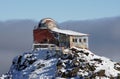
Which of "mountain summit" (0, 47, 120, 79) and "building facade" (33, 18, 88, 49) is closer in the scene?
"mountain summit" (0, 47, 120, 79)

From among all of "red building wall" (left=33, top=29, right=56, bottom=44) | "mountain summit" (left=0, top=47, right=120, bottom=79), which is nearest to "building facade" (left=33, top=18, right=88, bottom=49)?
"red building wall" (left=33, top=29, right=56, bottom=44)

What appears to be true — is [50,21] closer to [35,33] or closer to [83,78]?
[35,33]

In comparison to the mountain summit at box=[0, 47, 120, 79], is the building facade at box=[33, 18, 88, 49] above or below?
above

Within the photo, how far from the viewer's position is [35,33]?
196125mm

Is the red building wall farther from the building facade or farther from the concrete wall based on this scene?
the concrete wall

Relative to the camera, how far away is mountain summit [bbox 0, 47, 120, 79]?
559 ft

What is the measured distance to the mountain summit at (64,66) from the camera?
170 meters

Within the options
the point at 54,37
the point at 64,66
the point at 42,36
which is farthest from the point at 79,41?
the point at 64,66

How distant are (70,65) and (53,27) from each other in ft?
85.8

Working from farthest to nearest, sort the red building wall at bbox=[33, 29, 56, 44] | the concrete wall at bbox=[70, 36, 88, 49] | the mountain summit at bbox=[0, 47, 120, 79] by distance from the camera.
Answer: the red building wall at bbox=[33, 29, 56, 44]
the concrete wall at bbox=[70, 36, 88, 49]
the mountain summit at bbox=[0, 47, 120, 79]

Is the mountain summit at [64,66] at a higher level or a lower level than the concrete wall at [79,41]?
lower

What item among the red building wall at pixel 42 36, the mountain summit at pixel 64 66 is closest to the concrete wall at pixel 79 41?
the mountain summit at pixel 64 66

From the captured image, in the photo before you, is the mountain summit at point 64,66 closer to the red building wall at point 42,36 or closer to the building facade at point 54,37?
the building facade at point 54,37

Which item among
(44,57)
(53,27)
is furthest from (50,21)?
(44,57)
